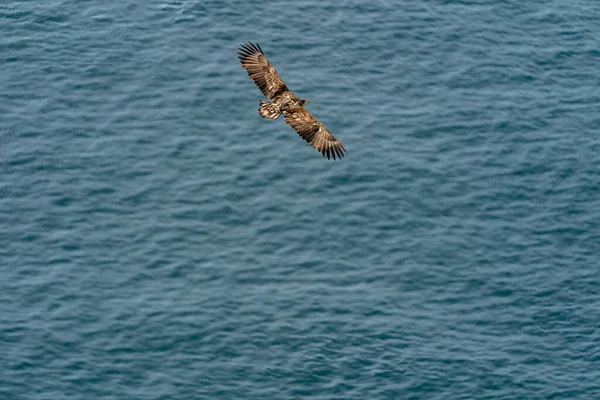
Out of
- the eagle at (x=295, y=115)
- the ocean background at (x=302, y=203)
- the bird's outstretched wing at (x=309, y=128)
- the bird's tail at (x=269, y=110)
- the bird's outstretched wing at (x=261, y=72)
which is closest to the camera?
the bird's tail at (x=269, y=110)

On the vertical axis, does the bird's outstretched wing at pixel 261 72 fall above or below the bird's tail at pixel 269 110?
above

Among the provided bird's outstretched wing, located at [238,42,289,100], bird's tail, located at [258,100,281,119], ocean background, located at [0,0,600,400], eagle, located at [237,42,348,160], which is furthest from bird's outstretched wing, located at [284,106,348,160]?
ocean background, located at [0,0,600,400]

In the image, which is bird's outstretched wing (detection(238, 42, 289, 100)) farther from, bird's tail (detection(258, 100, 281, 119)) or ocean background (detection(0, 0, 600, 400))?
ocean background (detection(0, 0, 600, 400))

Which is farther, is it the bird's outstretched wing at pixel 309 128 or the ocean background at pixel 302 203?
the ocean background at pixel 302 203

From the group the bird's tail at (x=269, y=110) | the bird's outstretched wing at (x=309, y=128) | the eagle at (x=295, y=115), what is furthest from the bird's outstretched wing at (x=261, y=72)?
the bird's outstretched wing at (x=309, y=128)

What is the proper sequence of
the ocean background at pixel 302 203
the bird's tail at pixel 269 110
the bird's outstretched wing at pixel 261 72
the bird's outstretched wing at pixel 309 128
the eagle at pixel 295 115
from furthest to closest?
the ocean background at pixel 302 203 < the bird's outstretched wing at pixel 261 72 < the bird's outstretched wing at pixel 309 128 < the eagle at pixel 295 115 < the bird's tail at pixel 269 110

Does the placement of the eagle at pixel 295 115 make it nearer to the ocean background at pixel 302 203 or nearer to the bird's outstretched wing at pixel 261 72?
the bird's outstretched wing at pixel 261 72

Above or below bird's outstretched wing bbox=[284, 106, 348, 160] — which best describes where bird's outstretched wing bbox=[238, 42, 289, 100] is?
above
